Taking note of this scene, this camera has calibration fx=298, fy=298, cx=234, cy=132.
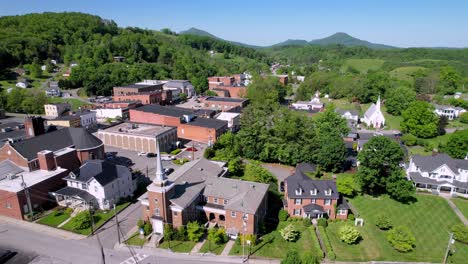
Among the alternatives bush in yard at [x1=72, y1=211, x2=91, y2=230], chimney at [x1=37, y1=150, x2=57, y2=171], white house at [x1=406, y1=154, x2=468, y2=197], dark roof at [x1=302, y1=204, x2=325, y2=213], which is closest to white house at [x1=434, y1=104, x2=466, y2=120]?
white house at [x1=406, y1=154, x2=468, y2=197]

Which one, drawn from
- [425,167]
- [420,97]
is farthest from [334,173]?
[420,97]

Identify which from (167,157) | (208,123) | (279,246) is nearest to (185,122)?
(208,123)

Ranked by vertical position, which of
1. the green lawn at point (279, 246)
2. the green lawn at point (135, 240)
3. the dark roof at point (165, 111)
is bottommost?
the green lawn at point (279, 246)

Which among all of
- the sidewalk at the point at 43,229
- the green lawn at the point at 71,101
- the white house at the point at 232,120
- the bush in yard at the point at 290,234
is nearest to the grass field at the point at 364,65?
the white house at the point at 232,120

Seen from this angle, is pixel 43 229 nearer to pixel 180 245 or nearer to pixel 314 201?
pixel 180 245

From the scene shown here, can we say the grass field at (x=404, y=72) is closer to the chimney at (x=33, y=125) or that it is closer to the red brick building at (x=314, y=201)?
the red brick building at (x=314, y=201)

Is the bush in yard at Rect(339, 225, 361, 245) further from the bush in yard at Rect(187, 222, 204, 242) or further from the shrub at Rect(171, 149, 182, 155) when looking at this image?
the shrub at Rect(171, 149, 182, 155)
